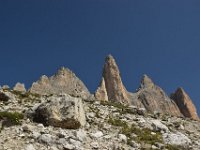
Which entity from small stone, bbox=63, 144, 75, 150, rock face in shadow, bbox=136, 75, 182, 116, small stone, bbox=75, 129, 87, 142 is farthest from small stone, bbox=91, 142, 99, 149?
rock face in shadow, bbox=136, 75, 182, 116

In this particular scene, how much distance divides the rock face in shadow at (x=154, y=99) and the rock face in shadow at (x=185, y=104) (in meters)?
4.12

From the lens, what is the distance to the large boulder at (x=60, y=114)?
25.0 meters

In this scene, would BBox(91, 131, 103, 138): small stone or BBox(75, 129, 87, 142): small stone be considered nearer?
BBox(75, 129, 87, 142): small stone

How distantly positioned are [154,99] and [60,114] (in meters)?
120

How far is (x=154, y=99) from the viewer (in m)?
143

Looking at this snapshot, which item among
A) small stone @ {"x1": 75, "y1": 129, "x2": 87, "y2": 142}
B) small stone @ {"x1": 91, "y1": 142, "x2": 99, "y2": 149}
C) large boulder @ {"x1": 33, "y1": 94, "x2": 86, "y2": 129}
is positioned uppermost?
large boulder @ {"x1": 33, "y1": 94, "x2": 86, "y2": 129}

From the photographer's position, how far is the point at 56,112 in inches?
998

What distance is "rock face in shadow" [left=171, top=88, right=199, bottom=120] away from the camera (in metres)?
149

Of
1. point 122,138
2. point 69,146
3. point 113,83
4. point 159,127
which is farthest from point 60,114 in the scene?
point 113,83

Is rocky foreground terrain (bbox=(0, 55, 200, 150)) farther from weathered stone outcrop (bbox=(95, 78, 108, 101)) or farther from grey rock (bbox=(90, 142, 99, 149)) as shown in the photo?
weathered stone outcrop (bbox=(95, 78, 108, 101))

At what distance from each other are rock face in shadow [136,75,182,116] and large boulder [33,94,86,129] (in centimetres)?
11072

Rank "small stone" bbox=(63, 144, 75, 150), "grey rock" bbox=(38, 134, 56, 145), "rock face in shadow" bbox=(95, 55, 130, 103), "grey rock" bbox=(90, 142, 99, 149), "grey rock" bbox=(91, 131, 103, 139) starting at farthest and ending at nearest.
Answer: "rock face in shadow" bbox=(95, 55, 130, 103)
"grey rock" bbox=(91, 131, 103, 139)
"grey rock" bbox=(90, 142, 99, 149)
"grey rock" bbox=(38, 134, 56, 145)
"small stone" bbox=(63, 144, 75, 150)

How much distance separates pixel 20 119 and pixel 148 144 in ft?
26.5

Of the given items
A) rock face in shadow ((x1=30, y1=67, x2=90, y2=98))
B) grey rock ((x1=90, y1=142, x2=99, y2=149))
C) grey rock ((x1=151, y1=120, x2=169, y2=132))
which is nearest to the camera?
grey rock ((x1=90, y1=142, x2=99, y2=149))
